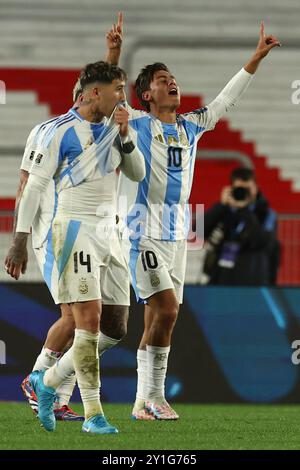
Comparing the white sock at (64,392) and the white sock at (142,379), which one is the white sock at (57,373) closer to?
the white sock at (64,392)

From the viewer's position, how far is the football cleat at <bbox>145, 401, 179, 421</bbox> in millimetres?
7625

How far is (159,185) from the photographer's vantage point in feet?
25.1

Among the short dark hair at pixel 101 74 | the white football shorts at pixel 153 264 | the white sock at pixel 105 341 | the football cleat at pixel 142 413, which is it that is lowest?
the football cleat at pixel 142 413

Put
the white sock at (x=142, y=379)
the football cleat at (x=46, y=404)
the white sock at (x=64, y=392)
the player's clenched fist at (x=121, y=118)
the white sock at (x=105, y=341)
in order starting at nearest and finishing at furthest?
1. the player's clenched fist at (x=121, y=118)
2. the football cleat at (x=46, y=404)
3. the white sock at (x=105, y=341)
4. the white sock at (x=64, y=392)
5. the white sock at (x=142, y=379)

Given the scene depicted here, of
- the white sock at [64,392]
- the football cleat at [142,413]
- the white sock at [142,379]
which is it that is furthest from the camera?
the white sock at [142,379]

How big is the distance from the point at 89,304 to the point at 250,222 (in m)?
3.96

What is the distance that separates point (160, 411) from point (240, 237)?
285cm

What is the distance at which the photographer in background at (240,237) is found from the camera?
10133 millimetres

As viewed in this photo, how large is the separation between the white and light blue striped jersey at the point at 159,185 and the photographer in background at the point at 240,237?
2393 millimetres

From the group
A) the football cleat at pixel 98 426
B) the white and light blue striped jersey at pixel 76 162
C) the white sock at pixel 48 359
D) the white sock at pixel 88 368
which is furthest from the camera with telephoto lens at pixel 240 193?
the football cleat at pixel 98 426

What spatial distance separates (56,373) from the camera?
6.61m

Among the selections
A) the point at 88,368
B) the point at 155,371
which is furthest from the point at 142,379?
the point at 88,368
